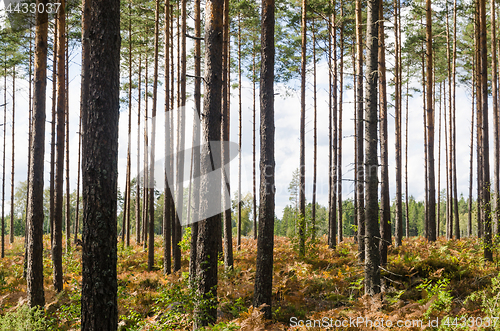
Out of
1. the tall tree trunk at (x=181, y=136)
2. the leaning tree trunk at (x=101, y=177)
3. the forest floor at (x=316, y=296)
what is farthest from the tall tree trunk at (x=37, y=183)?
the leaning tree trunk at (x=101, y=177)

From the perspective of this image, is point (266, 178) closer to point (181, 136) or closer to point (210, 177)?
point (210, 177)

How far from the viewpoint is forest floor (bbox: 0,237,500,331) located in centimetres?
572

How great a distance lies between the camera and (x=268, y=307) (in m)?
6.80

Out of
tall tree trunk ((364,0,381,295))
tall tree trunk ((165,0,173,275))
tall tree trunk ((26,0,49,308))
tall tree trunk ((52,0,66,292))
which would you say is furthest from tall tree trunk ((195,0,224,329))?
tall tree trunk ((52,0,66,292))

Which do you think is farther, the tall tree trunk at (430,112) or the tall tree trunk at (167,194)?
the tall tree trunk at (430,112)

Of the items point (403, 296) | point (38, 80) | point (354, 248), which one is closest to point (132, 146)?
point (38, 80)

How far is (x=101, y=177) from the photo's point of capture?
4207 millimetres

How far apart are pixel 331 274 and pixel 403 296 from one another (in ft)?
8.36

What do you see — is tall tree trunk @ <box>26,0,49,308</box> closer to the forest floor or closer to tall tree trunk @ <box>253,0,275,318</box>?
the forest floor

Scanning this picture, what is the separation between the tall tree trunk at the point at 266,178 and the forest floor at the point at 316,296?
2.20 ft

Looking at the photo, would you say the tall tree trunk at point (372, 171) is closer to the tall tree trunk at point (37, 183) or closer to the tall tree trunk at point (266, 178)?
the tall tree trunk at point (266, 178)

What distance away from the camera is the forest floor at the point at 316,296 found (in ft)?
18.8

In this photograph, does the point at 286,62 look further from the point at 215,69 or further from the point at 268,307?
the point at 268,307

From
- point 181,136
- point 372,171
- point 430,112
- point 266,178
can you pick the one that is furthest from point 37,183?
point 430,112
